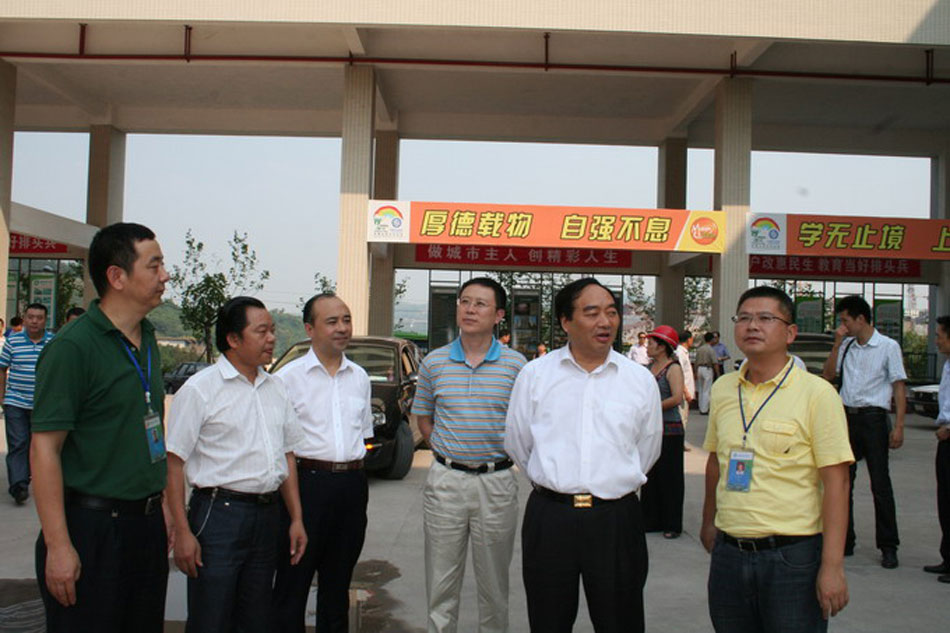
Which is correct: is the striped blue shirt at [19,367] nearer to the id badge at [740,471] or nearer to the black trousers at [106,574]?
the black trousers at [106,574]

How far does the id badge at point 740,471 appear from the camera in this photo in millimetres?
2865

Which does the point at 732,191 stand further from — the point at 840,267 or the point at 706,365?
the point at 840,267

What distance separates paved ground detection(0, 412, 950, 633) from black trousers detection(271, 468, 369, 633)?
1.95ft

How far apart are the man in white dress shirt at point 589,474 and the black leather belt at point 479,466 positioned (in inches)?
21.3

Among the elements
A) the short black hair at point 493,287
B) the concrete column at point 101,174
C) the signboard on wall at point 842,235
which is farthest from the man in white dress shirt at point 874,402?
the concrete column at point 101,174

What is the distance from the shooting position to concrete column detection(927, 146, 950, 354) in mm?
22406

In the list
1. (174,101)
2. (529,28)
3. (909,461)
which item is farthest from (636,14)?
(174,101)

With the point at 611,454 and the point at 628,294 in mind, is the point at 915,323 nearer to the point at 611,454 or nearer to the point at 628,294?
the point at 628,294

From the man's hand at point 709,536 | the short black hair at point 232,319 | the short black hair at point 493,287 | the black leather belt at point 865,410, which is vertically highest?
the short black hair at point 493,287

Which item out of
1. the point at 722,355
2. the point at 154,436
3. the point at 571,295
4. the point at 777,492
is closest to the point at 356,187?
the point at 722,355

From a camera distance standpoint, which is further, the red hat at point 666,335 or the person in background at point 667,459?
the red hat at point 666,335

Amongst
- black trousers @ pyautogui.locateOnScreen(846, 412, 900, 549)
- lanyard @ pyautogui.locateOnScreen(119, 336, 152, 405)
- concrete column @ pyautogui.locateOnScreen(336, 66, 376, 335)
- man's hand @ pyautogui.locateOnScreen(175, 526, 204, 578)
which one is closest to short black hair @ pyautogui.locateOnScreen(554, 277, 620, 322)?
lanyard @ pyautogui.locateOnScreen(119, 336, 152, 405)

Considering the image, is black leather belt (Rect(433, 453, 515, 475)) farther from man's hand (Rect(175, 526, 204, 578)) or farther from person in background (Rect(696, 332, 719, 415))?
person in background (Rect(696, 332, 719, 415))

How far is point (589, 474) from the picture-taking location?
9.93 feet
